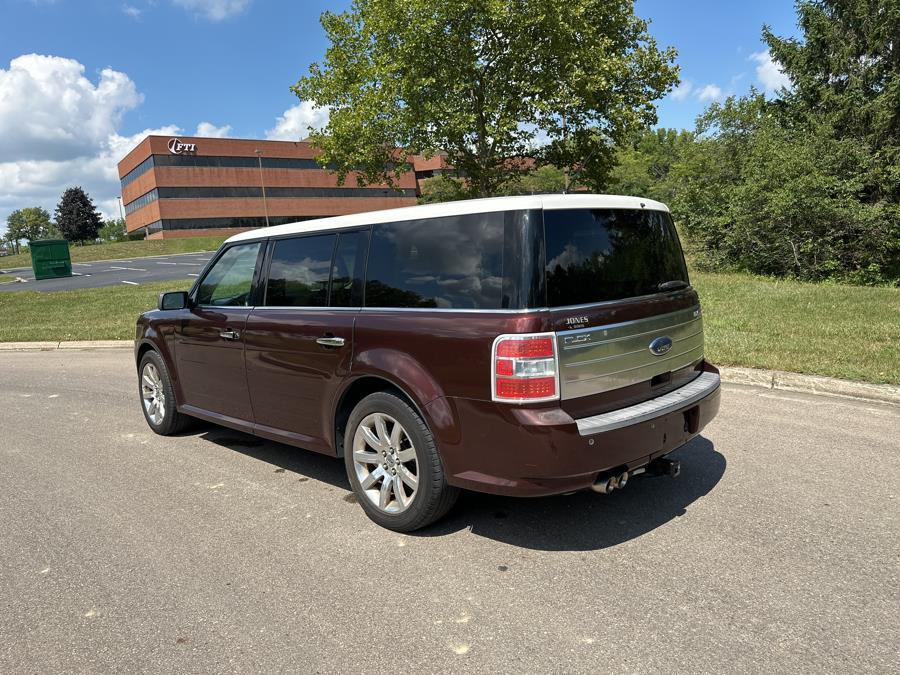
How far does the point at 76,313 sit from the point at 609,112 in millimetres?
16882

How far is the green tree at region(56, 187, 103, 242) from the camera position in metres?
83.8

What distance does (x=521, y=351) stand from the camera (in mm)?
3080

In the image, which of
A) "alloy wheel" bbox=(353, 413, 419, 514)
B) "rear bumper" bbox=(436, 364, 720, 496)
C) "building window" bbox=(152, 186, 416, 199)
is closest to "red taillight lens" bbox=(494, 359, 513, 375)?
"rear bumper" bbox=(436, 364, 720, 496)

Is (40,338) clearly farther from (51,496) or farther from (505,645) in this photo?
(505,645)

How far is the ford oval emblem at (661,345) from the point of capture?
3613 millimetres

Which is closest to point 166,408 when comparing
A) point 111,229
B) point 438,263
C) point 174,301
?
point 174,301

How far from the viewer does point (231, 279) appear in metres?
5.04

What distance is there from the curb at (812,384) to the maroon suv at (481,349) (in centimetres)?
279

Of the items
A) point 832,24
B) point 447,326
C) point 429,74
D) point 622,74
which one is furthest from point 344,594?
point 832,24

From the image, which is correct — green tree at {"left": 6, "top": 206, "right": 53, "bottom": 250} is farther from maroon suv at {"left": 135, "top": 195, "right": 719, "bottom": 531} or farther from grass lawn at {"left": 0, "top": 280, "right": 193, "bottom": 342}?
maroon suv at {"left": 135, "top": 195, "right": 719, "bottom": 531}

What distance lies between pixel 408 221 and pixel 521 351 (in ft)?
3.72

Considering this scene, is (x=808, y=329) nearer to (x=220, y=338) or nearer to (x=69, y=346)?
(x=220, y=338)

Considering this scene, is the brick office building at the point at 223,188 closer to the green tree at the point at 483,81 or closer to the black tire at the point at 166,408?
the green tree at the point at 483,81

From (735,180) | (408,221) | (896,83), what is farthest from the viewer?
(735,180)
